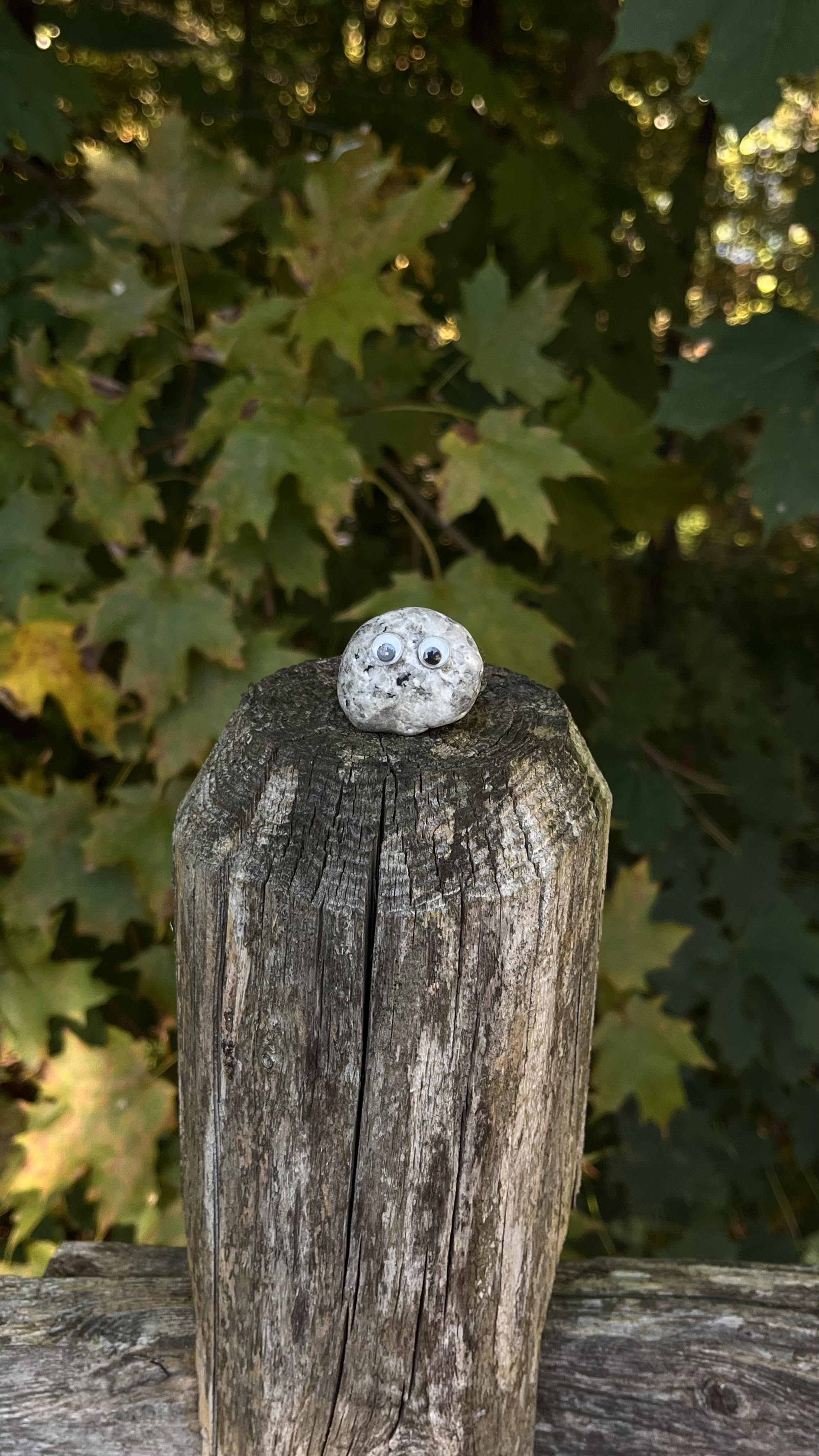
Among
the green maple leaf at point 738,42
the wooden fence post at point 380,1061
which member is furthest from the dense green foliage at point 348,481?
→ the wooden fence post at point 380,1061

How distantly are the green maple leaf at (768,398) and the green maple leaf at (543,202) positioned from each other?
823mm

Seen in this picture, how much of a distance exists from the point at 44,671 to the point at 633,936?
1121 millimetres

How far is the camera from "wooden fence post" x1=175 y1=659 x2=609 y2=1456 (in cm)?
81

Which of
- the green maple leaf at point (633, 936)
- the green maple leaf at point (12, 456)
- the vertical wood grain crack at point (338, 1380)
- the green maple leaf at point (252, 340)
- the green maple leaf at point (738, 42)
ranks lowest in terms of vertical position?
the vertical wood grain crack at point (338, 1380)

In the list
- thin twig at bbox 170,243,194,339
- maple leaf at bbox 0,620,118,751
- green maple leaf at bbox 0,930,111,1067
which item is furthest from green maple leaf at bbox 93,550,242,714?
green maple leaf at bbox 0,930,111,1067

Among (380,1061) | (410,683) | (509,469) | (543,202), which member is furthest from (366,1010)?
(543,202)

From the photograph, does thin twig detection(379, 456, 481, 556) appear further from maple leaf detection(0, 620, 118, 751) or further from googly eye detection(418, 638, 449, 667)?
googly eye detection(418, 638, 449, 667)

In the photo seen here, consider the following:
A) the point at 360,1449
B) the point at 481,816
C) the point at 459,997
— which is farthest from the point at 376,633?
the point at 360,1449

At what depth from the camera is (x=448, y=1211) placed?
88 centimetres

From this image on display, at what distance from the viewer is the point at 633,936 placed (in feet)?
6.45

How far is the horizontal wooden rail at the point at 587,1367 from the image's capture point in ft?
3.26

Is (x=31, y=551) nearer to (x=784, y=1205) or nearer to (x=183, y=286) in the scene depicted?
(x=183, y=286)

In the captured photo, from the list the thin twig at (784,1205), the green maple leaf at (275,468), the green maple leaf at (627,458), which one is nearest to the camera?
the green maple leaf at (275,468)

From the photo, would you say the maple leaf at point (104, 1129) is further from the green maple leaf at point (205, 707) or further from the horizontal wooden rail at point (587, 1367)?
the horizontal wooden rail at point (587, 1367)
